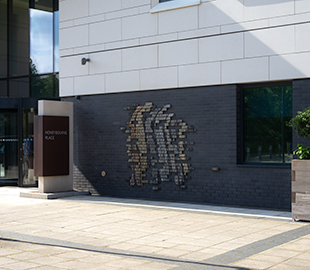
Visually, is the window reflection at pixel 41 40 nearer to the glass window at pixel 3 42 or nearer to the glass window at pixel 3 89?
the glass window at pixel 3 42

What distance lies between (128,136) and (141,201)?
1930 mm

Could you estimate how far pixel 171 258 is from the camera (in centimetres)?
657

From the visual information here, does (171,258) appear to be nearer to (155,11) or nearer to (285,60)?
(285,60)

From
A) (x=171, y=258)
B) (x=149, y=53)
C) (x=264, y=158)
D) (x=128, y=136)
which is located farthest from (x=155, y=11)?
(x=171, y=258)

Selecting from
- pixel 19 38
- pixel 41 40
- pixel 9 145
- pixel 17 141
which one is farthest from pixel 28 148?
pixel 19 38

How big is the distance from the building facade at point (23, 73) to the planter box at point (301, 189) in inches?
361

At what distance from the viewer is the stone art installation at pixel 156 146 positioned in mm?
12297

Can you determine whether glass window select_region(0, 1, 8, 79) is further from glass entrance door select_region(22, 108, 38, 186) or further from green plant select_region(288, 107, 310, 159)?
green plant select_region(288, 107, 310, 159)

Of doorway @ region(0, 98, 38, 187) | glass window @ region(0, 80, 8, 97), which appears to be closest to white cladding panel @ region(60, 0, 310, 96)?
doorway @ region(0, 98, 38, 187)

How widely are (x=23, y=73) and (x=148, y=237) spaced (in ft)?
35.8

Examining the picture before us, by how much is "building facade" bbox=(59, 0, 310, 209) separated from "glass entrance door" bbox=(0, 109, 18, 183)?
2.77 meters

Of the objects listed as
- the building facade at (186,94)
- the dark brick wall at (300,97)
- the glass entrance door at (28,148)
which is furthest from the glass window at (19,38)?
the dark brick wall at (300,97)

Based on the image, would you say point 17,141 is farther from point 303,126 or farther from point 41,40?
point 303,126

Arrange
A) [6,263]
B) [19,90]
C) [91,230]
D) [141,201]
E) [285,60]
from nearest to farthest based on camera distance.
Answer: [6,263] → [91,230] → [285,60] → [141,201] → [19,90]
